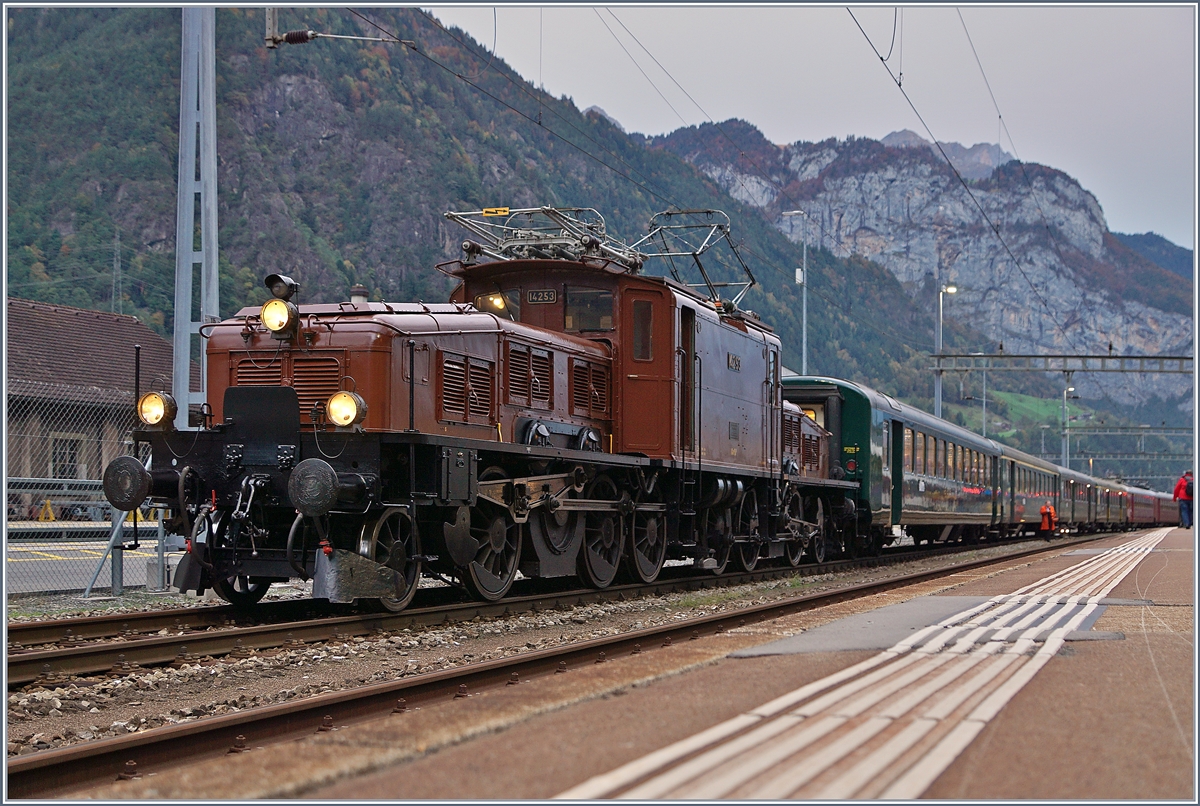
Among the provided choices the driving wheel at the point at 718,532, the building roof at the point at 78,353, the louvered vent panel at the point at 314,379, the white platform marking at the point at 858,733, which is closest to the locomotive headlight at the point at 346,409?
the louvered vent panel at the point at 314,379

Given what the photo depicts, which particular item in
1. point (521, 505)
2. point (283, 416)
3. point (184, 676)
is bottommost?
point (184, 676)

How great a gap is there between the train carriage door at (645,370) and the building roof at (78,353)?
25.4 metres

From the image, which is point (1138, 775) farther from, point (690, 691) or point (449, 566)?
point (449, 566)

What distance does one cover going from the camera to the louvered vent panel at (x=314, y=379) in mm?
9984

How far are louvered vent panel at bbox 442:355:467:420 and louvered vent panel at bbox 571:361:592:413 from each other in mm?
2042

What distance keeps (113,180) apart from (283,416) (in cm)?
7429

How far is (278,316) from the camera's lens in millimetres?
10023

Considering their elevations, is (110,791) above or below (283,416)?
below

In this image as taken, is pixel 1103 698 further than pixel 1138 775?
Yes

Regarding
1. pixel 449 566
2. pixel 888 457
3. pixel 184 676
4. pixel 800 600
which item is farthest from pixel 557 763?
pixel 888 457

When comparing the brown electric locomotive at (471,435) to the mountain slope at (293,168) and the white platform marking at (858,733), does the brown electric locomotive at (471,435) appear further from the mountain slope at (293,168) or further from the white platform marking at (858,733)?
the mountain slope at (293,168)

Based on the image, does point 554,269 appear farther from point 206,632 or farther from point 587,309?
point 206,632

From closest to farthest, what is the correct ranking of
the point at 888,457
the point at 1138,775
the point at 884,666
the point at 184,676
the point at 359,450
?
the point at 1138,775, the point at 884,666, the point at 184,676, the point at 359,450, the point at 888,457

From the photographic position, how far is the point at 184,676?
7.94 meters
